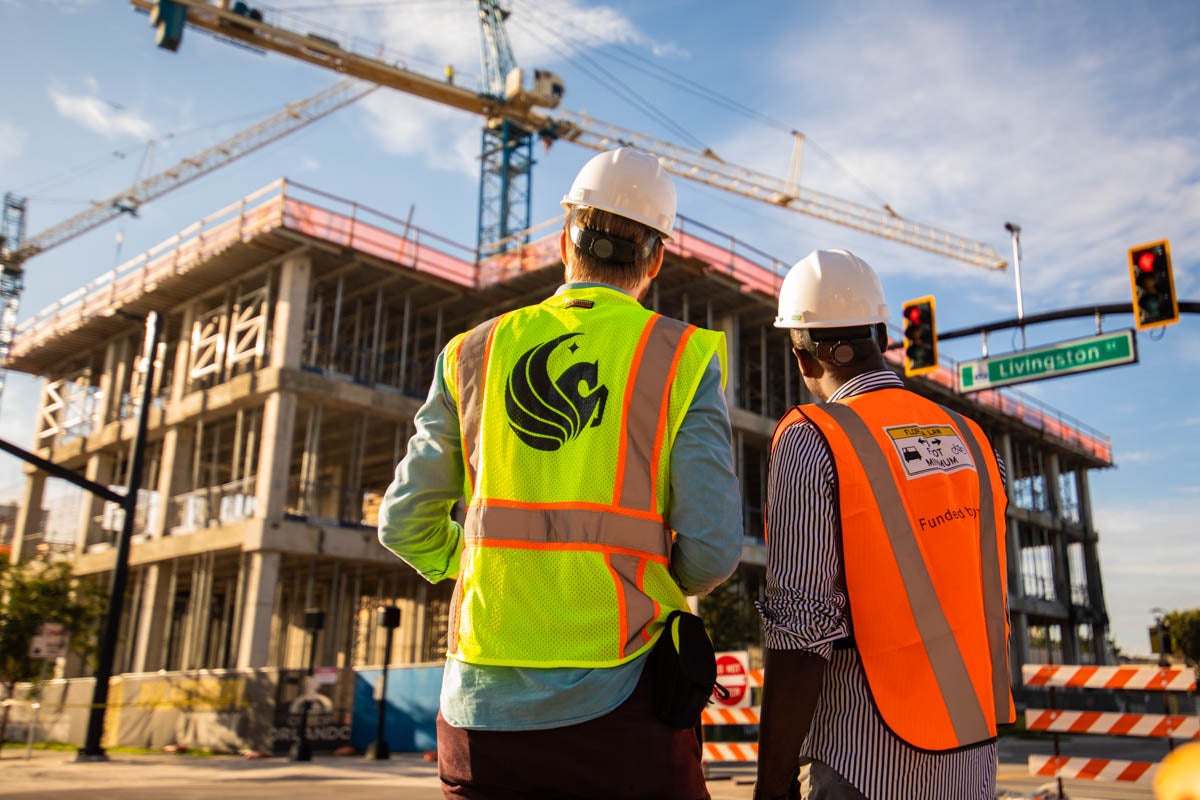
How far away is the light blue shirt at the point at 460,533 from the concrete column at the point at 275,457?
76.9ft

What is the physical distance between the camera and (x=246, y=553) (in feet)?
81.9

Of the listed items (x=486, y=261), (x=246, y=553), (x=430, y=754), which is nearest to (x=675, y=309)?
(x=486, y=261)

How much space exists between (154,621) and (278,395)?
8239 mm

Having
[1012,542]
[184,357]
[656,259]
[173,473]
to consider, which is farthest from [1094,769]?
[1012,542]

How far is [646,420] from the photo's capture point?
2.04 m

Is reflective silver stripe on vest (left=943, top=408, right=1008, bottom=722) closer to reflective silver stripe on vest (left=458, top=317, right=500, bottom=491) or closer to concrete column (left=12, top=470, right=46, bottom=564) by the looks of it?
reflective silver stripe on vest (left=458, top=317, right=500, bottom=491)

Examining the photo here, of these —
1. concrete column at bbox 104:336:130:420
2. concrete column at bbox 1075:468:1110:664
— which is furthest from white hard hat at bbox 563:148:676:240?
concrete column at bbox 1075:468:1110:664

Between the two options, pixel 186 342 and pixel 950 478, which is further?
pixel 186 342

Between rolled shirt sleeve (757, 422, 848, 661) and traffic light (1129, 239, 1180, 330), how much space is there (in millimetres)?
12683

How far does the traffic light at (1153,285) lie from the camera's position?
12.9 m

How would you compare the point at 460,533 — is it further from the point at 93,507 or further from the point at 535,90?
the point at 535,90

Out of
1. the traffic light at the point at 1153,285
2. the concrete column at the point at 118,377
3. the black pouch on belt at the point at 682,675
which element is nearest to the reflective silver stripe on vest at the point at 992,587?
the black pouch on belt at the point at 682,675

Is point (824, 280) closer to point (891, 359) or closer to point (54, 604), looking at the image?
point (54, 604)

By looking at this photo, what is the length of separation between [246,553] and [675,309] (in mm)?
14499
